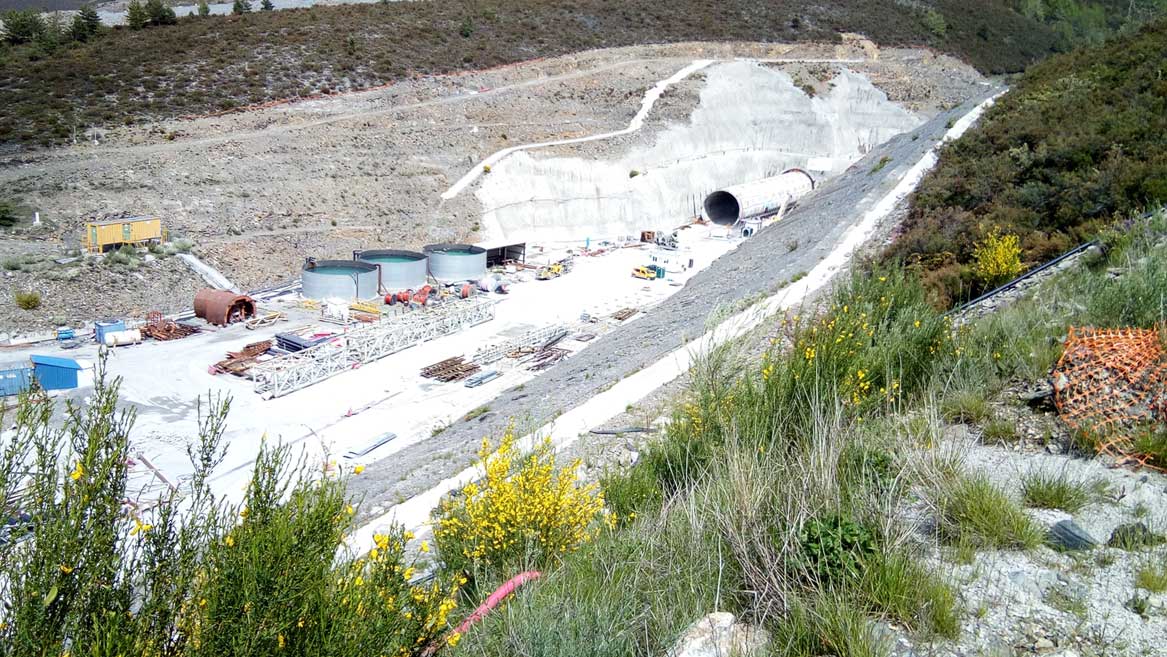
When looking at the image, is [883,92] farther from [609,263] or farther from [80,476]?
[80,476]

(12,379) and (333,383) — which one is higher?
(12,379)

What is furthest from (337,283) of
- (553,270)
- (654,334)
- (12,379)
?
Answer: (654,334)

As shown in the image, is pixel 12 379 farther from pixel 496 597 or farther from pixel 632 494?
pixel 496 597

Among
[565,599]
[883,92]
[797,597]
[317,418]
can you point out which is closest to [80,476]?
[565,599]

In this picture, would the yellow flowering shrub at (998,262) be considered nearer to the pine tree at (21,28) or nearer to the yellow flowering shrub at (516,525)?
the yellow flowering shrub at (516,525)

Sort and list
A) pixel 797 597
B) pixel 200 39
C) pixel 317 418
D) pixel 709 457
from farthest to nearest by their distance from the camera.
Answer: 1. pixel 200 39
2. pixel 317 418
3. pixel 709 457
4. pixel 797 597

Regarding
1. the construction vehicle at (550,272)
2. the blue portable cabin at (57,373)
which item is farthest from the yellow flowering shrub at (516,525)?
the construction vehicle at (550,272)

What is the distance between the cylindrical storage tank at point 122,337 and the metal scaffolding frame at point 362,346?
193 inches

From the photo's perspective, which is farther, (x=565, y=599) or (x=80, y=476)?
(x=565, y=599)

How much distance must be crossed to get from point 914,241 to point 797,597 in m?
16.3

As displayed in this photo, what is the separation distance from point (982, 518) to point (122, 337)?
85.6 feet

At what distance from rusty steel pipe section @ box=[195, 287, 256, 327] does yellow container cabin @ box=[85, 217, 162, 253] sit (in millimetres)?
4918

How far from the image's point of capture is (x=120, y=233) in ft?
101

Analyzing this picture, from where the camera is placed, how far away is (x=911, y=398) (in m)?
8.19
